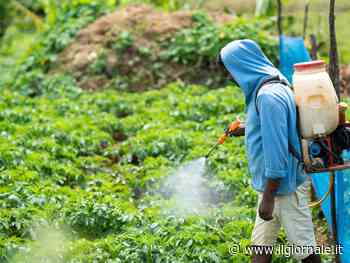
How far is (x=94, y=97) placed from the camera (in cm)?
1113

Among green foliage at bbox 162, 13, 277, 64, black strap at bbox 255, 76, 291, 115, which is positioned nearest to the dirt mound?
green foliage at bbox 162, 13, 277, 64

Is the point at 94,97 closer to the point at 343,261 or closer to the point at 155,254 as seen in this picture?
the point at 155,254

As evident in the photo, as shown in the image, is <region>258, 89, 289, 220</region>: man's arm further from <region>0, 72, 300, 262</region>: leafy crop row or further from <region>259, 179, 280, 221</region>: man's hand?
<region>0, 72, 300, 262</region>: leafy crop row

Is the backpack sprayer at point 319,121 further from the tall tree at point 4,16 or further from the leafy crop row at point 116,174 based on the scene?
the tall tree at point 4,16

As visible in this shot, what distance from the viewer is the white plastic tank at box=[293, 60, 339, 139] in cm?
465

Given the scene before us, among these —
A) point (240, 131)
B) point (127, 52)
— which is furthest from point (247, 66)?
point (127, 52)

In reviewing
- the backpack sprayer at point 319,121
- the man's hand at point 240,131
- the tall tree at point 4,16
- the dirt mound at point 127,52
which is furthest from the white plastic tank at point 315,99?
the tall tree at point 4,16

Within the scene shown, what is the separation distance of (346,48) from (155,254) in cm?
806

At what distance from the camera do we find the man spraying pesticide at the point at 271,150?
4621mm

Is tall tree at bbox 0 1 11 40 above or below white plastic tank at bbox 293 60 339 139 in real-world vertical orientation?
below

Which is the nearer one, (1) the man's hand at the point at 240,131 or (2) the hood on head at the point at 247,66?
(2) the hood on head at the point at 247,66

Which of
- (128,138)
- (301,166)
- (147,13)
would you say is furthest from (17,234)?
(147,13)

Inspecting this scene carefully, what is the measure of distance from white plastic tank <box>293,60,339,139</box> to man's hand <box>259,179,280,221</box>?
41 cm

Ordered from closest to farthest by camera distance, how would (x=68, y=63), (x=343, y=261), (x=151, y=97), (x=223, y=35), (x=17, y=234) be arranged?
(x=343, y=261)
(x=17, y=234)
(x=151, y=97)
(x=223, y=35)
(x=68, y=63)
